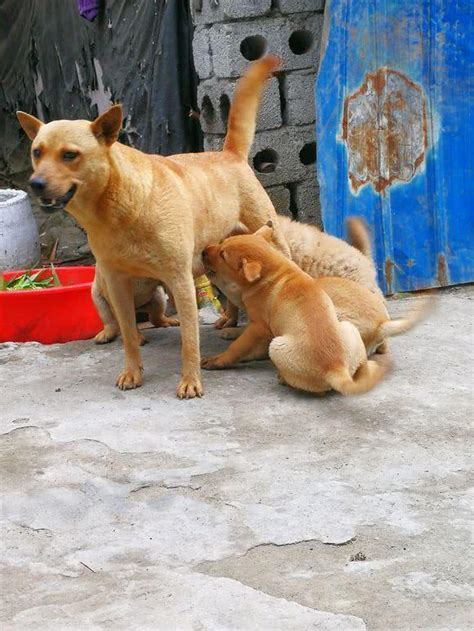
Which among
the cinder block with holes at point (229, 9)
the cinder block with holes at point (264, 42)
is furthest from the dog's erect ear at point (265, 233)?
the cinder block with holes at point (229, 9)

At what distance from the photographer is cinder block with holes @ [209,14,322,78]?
20.5 ft

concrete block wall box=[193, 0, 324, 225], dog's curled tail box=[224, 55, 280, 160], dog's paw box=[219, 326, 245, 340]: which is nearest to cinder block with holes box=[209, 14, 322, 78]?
concrete block wall box=[193, 0, 324, 225]

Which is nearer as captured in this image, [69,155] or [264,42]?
[69,155]

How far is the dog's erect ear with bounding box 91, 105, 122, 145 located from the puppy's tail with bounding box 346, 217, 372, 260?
201 centimetres

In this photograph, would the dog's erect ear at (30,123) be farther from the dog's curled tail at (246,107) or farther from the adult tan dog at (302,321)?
the dog's curled tail at (246,107)

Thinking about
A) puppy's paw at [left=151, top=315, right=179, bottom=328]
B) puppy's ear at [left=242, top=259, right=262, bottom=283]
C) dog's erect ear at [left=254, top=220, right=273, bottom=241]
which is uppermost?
dog's erect ear at [left=254, top=220, right=273, bottom=241]

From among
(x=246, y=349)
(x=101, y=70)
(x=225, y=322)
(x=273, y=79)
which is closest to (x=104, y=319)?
(x=225, y=322)

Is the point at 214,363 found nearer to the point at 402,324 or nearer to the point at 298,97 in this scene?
the point at 402,324

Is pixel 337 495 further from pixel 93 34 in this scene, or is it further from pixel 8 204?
pixel 93 34

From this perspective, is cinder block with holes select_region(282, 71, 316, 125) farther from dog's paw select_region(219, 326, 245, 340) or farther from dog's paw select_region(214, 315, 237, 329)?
dog's paw select_region(219, 326, 245, 340)

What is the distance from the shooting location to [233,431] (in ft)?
14.2

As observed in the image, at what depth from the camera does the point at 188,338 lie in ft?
15.8

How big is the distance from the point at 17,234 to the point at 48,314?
5.96 ft

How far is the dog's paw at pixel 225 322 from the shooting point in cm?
604
